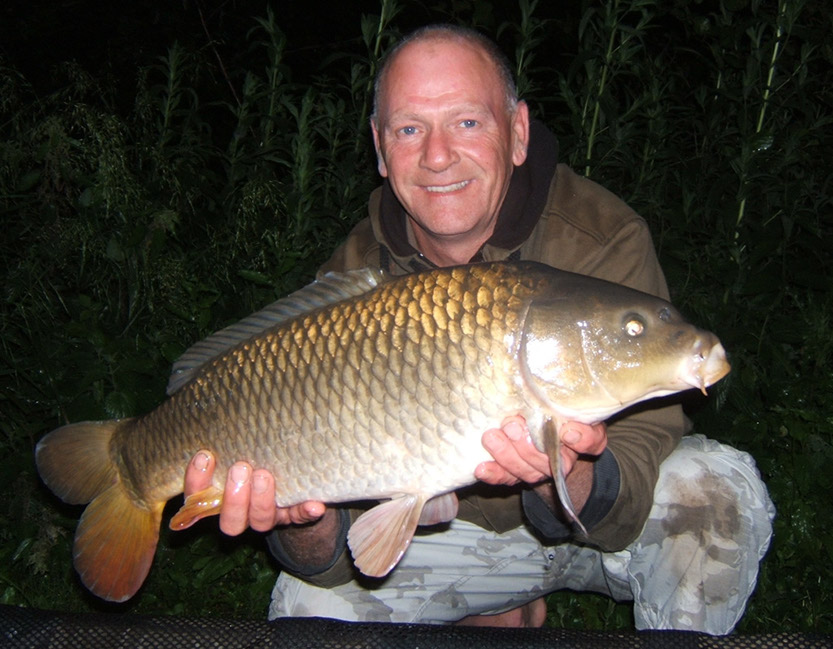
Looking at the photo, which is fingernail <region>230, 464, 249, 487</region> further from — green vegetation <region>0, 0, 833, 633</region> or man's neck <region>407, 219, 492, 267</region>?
green vegetation <region>0, 0, 833, 633</region>

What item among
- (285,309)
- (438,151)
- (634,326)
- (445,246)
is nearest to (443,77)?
(438,151)

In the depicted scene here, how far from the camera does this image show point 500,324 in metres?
1.38

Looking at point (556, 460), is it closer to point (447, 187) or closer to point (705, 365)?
point (705, 365)

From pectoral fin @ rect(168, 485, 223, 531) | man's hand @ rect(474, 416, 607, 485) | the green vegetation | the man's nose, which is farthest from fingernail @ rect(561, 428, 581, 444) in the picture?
the green vegetation

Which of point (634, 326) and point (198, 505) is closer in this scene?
point (634, 326)

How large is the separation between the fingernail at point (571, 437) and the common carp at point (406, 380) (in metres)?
0.03

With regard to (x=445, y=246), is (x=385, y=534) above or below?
below

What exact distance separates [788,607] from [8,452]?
2659 mm

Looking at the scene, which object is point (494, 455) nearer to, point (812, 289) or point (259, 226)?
point (259, 226)

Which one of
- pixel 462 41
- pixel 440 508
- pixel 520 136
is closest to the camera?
pixel 440 508

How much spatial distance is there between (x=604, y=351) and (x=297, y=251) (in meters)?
1.92

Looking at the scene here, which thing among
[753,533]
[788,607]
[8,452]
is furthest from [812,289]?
[8,452]

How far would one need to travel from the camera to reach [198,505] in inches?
62.6

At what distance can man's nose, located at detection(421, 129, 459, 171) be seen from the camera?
1.95 meters
